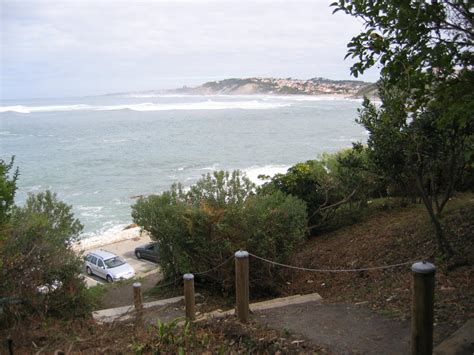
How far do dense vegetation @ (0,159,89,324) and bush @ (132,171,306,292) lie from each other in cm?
191

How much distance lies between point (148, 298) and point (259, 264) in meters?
2.93

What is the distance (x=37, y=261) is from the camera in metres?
8.17

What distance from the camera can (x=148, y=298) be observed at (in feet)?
34.9

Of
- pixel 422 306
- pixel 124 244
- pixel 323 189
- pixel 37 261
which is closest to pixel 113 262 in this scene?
pixel 124 244

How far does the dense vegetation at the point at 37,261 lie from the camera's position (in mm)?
7156

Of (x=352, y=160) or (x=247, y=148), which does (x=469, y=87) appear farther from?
(x=247, y=148)

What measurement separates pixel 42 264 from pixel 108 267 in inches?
411

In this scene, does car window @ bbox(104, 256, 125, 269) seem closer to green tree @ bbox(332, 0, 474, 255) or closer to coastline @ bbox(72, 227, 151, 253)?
coastline @ bbox(72, 227, 151, 253)

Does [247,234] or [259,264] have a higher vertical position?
[247,234]

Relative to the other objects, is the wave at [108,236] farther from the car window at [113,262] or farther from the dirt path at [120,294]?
the dirt path at [120,294]

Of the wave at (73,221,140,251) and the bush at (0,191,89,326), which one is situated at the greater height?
the bush at (0,191,89,326)

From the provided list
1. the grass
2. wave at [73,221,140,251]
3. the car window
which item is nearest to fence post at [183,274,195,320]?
the grass

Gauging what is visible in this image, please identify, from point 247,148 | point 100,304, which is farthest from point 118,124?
point 100,304

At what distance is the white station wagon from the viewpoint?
59.4ft
